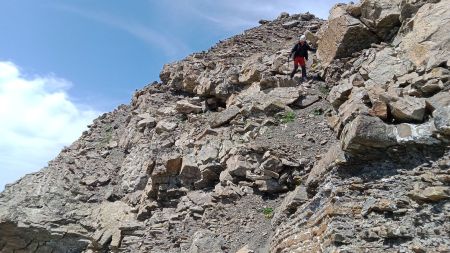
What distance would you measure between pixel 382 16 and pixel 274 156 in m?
5.15

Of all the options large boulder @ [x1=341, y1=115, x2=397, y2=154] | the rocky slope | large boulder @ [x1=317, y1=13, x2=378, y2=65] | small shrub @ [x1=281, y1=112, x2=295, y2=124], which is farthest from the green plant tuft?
large boulder @ [x1=341, y1=115, x2=397, y2=154]

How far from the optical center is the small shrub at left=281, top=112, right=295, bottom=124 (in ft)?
48.3

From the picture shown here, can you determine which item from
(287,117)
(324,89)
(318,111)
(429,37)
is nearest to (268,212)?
(287,117)

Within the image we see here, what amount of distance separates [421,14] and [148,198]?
9.46 m

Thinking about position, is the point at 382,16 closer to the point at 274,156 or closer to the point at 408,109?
the point at 274,156

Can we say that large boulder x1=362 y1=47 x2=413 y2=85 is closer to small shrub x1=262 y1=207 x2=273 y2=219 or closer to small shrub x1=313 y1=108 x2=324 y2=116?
small shrub x1=313 y1=108 x2=324 y2=116

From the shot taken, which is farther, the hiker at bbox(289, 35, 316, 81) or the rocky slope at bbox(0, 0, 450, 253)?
the hiker at bbox(289, 35, 316, 81)

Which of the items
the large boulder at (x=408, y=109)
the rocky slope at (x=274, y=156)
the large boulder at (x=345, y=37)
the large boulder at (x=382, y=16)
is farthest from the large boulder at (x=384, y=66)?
the large boulder at (x=345, y=37)

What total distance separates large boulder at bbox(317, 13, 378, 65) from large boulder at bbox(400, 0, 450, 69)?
3.27m

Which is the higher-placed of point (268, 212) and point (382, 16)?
point (382, 16)

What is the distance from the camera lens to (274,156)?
12906 millimetres

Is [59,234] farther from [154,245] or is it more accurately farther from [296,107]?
[296,107]

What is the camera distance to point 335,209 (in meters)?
8.15

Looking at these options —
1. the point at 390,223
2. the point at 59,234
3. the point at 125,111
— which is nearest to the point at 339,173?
the point at 390,223
